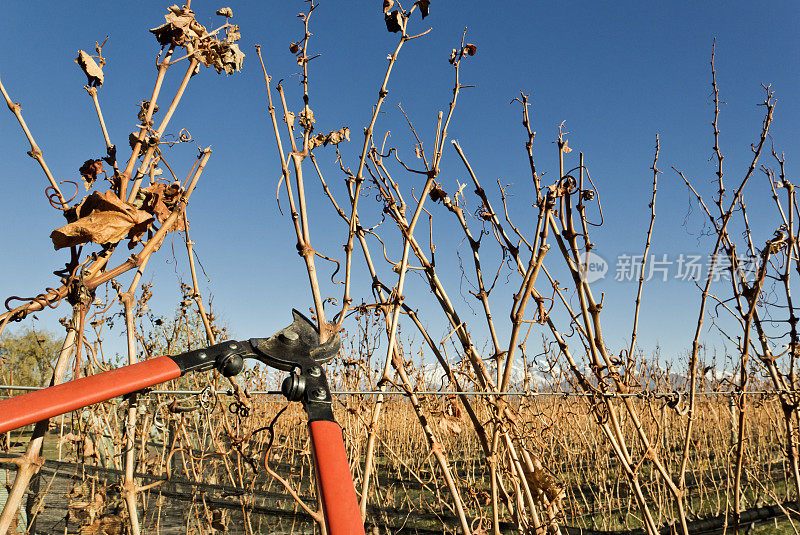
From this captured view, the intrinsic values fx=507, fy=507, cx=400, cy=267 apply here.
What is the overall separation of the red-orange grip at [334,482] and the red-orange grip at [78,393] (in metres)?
0.40

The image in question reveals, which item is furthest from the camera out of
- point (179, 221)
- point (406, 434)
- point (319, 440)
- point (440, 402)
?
point (406, 434)

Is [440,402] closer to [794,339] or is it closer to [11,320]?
[11,320]

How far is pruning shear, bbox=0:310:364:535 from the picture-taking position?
1.08 metres

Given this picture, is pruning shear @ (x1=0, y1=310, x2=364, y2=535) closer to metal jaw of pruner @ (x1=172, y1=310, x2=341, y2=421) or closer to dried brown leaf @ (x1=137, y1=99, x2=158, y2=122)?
metal jaw of pruner @ (x1=172, y1=310, x2=341, y2=421)

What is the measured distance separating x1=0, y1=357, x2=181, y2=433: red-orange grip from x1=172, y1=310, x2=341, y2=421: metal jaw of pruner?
8 centimetres

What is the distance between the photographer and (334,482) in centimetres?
113

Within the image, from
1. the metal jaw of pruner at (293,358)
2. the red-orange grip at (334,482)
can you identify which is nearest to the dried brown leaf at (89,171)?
the metal jaw of pruner at (293,358)

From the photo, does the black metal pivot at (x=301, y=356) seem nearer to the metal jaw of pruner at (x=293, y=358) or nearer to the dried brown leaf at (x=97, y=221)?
the metal jaw of pruner at (x=293, y=358)

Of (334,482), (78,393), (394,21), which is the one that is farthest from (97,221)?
(394,21)

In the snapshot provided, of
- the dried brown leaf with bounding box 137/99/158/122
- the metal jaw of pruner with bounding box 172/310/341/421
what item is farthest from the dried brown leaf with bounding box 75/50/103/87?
the metal jaw of pruner with bounding box 172/310/341/421

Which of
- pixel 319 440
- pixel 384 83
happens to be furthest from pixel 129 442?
pixel 384 83

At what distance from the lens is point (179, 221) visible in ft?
5.79

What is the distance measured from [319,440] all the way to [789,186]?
2.65 metres

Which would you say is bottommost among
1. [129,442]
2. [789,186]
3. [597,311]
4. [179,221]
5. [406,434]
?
[406,434]
